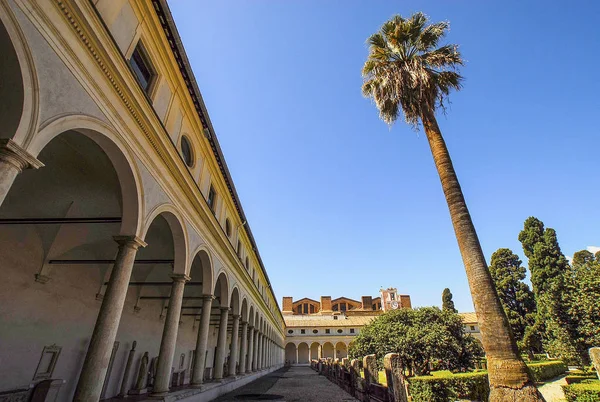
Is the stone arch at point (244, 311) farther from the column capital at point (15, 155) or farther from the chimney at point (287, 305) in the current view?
the chimney at point (287, 305)

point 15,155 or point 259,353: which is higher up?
point 15,155

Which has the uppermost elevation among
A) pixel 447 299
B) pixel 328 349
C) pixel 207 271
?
pixel 447 299

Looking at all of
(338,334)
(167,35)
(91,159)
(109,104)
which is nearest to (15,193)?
(91,159)

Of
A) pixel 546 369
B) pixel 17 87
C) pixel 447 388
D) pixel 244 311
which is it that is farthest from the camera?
pixel 546 369

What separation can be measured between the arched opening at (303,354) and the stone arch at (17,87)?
6511 centimetres

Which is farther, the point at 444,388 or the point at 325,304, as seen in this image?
the point at 325,304

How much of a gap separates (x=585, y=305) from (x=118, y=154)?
2642 centimetres

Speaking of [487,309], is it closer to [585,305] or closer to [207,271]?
[207,271]

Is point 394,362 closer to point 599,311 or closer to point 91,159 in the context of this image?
point 91,159

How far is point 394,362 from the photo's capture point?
26.5 feet

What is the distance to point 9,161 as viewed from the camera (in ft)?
12.3

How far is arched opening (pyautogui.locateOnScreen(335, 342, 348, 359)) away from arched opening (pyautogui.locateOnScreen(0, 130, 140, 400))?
2254 inches

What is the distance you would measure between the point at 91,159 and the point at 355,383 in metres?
12.8


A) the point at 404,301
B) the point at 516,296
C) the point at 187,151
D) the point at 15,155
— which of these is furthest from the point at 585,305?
the point at 404,301
